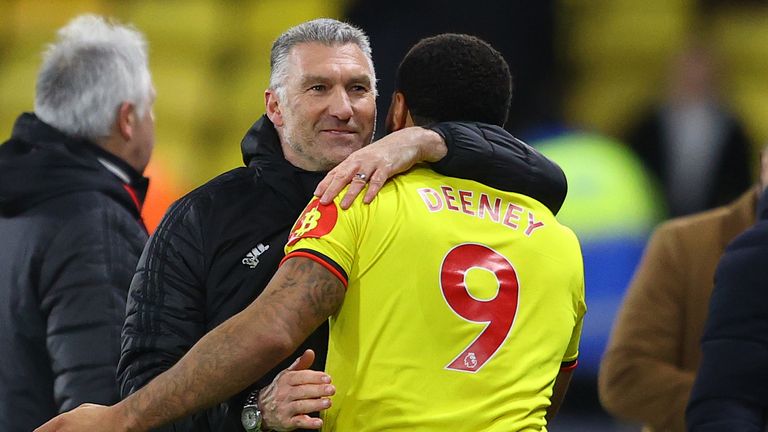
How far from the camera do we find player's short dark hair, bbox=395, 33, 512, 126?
2.56m

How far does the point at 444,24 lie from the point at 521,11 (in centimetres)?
38

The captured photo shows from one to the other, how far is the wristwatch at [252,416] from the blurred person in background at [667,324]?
1604 mm

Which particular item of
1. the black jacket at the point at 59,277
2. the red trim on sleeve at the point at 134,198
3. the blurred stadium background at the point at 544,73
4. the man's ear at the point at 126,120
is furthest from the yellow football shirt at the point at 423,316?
the blurred stadium background at the point at 544,73

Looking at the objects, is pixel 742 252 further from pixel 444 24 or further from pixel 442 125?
pixel 444 24

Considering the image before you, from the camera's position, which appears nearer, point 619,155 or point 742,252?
point 742,252

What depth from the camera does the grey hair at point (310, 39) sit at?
279cm

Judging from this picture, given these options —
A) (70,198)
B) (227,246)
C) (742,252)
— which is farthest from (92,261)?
(742,252)

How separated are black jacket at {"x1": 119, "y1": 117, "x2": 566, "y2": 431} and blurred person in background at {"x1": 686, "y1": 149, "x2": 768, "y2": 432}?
0.42 m

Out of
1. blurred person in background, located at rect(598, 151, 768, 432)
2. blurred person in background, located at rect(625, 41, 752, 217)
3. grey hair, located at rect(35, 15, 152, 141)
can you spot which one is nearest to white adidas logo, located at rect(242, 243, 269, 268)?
grey hair, located at rect(35, 15, 152, 141)

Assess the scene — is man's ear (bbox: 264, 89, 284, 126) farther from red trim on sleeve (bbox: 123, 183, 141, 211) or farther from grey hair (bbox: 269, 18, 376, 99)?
red trim on sleeve (bbox: 123, 183, 141, 211)

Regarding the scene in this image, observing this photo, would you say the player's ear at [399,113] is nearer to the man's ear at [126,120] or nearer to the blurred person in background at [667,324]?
the man's ear at [126,120]

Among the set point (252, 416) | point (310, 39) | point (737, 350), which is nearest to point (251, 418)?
point (252, 416)

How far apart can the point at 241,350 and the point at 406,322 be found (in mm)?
305

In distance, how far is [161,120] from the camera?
651 cm
